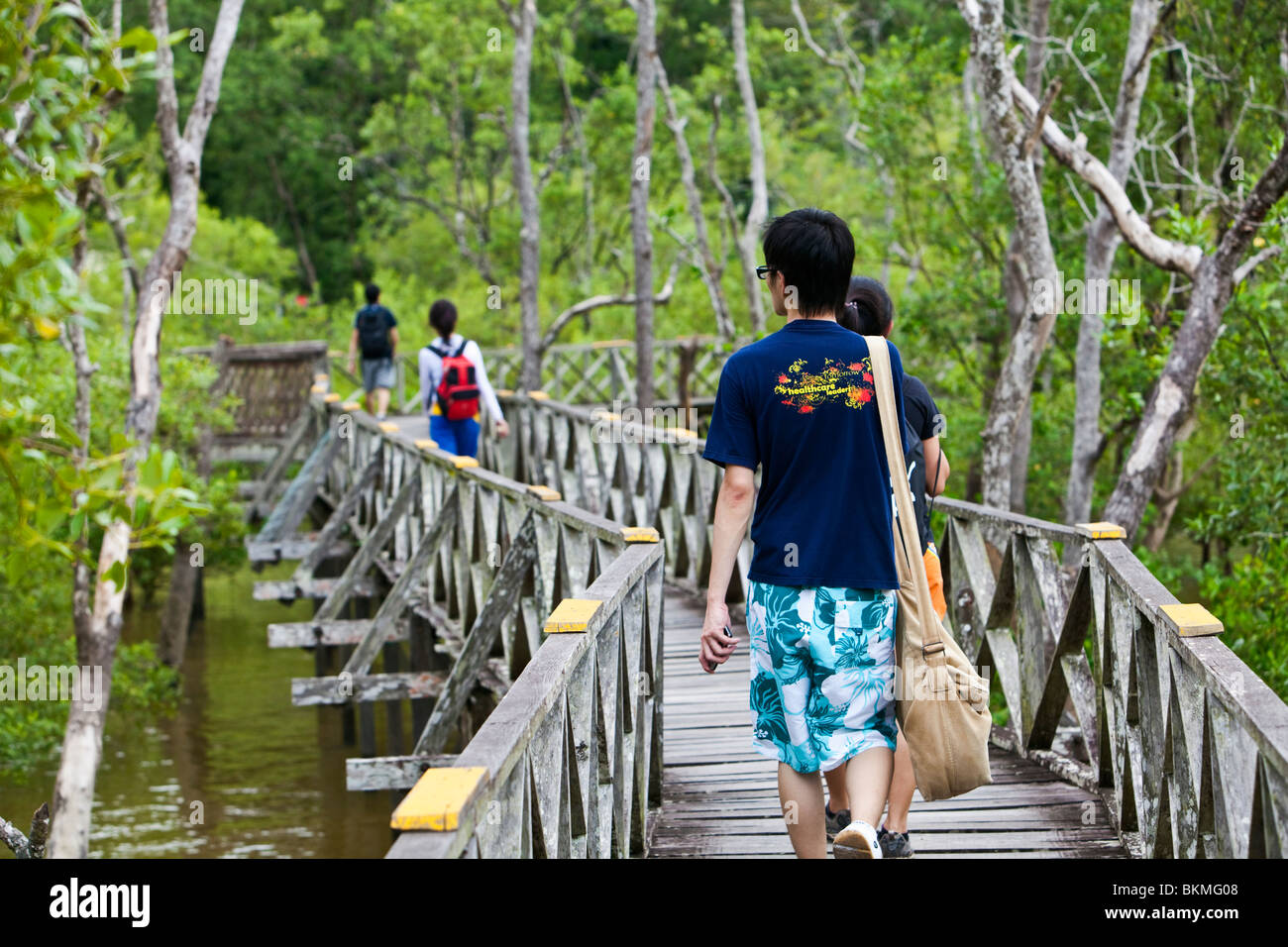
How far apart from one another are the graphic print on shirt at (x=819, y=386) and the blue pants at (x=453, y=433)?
6370mm

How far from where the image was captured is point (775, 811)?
481cm

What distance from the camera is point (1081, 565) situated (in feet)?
16.1

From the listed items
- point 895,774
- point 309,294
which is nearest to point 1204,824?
point 895,774

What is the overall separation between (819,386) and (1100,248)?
7553 mm

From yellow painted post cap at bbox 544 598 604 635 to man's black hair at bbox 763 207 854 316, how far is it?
36.3 inches

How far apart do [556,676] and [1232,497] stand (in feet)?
25.4

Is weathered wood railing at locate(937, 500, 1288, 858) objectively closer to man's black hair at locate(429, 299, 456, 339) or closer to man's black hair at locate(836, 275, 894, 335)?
man's black hair at locate(836, 275, 894, 335)

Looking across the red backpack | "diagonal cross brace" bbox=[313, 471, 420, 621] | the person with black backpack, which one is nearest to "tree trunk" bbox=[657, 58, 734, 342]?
the person with black backpack

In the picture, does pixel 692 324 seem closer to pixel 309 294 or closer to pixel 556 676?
pixel 309 294

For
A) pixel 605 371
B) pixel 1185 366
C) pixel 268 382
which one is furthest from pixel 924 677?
pixel 605 371

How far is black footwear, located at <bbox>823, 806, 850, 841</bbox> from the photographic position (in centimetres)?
383

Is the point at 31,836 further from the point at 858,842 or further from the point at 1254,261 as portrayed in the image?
the point at 1254,261

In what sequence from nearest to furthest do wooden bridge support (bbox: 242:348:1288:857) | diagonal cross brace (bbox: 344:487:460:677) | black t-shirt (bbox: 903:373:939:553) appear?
wooden bridge support (bbox: 242:348:1288:857) < black t-shirt (bbox: 903:373:939:553) < diagonal cross brace (bbox: 344:487:460:677)

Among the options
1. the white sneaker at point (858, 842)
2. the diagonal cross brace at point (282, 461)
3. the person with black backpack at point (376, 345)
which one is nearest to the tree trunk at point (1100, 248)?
the person with black backpack at point (376, 345)
